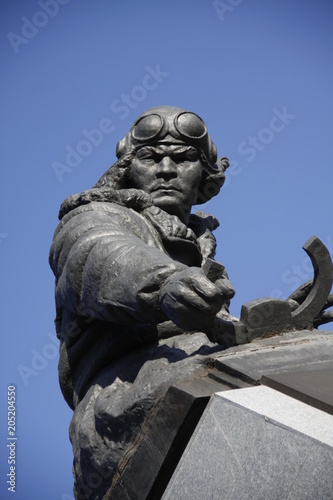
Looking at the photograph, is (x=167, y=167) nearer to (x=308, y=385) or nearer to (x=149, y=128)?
(x=149, y=128)

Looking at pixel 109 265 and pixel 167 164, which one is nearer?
pixel 109 265

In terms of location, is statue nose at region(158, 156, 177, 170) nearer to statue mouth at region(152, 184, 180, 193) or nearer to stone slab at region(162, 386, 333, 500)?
statue mouth at region(152, 184, 180, 193)

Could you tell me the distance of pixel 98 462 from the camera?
13.7 ft

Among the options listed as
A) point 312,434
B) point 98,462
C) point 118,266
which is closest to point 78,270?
point 118,266

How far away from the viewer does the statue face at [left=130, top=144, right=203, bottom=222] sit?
216 inches

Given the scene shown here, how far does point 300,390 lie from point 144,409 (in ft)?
Result: 2.86

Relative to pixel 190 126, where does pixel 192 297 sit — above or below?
below

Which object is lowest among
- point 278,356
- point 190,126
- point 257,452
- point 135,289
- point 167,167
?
point 257,452

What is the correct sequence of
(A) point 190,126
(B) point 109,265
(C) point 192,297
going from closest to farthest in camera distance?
(C) point 192,297, (B) point 109,265, (A) point 190,126

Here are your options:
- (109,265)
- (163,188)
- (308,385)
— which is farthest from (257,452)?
(163,188)

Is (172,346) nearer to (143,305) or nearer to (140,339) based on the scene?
(140,339)

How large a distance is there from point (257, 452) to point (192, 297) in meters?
0.71

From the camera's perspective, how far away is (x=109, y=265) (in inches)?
156

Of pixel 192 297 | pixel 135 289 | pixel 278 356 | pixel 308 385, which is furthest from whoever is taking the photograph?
pixel 278 356
